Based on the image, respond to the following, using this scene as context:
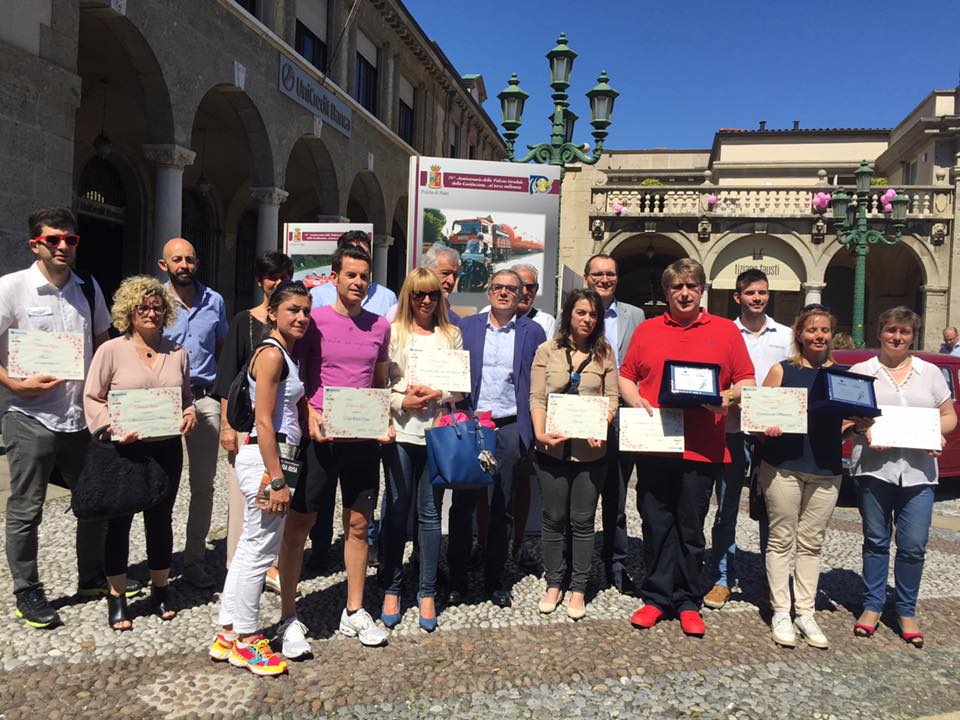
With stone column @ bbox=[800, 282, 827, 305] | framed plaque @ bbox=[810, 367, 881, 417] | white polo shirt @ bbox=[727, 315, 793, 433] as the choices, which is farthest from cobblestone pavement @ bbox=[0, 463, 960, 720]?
stone column @ bbox=[800, 282, 827, 305]

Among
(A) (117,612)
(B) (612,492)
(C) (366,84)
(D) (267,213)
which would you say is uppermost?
(C) (366,84)

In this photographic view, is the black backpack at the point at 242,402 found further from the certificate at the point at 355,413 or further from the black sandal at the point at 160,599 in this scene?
the black sandal at the point at 160,599

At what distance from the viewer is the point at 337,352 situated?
144 inches

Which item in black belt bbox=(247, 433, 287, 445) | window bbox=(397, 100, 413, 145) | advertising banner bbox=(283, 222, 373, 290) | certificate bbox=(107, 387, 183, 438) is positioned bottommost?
black belt bbox=(247, 433, 287, 445)

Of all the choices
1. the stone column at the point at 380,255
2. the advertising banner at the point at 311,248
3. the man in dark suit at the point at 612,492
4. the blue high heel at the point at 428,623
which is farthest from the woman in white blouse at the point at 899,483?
the stone column at the point at 380,255

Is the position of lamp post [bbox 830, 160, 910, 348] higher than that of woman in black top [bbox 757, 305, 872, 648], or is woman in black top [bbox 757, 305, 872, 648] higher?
lamp post [bbox 830, 160, 910, 348]

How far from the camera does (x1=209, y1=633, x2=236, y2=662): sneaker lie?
3363 mm

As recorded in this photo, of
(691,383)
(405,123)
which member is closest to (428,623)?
(691,383)

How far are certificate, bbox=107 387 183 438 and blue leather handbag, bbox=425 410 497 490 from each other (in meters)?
1.32

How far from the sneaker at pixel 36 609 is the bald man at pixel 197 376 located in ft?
2.56

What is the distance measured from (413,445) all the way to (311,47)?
1422 centimetres

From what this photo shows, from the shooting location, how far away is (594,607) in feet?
14.3

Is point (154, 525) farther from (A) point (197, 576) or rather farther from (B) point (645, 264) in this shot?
(B) point (645, 264)

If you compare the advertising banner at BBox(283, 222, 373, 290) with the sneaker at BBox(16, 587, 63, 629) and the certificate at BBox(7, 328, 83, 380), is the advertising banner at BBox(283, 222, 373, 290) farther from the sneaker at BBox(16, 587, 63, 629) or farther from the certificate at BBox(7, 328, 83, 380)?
the sneaker at BBox(16, 587, 63, 629)
